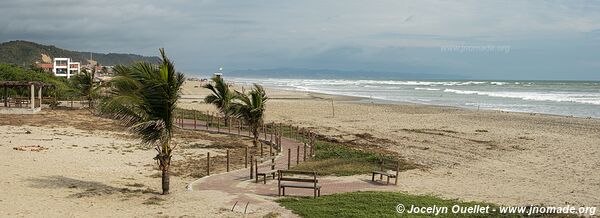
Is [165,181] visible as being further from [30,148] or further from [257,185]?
A: [30,148]

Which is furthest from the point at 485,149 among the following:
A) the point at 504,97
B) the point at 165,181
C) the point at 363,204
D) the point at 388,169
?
the point at 504,97

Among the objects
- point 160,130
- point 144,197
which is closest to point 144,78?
point 160,130

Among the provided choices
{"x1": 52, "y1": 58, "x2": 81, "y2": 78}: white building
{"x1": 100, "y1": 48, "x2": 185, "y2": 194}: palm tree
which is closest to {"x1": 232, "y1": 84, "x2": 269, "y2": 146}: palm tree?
{"x1": 100, "y1": 48, "x2": 185, "y2": 194}: palm tree

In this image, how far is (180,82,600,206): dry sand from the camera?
13.4 m

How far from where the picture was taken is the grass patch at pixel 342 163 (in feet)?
50.5

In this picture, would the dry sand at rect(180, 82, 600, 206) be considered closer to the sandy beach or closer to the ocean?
the sandy beach

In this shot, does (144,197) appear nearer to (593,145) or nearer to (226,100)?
(226,100)

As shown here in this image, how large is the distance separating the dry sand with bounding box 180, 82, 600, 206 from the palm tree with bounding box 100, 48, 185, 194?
19.6ft

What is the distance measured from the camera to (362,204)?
10.5 m

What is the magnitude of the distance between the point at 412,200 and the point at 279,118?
25571mm

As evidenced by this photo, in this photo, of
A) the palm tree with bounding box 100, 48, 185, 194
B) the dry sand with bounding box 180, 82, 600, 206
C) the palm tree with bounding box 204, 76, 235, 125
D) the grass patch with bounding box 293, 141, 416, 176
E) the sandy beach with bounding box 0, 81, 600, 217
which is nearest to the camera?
the sandy beach with bounding box 0, 81, 600, 217

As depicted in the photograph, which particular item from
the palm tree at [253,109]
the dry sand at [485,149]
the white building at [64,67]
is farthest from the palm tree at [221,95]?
the white building at [64,67]

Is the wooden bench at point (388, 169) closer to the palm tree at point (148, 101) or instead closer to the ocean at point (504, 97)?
the palm tree at point (148, 101)

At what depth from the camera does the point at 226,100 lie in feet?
84.4
